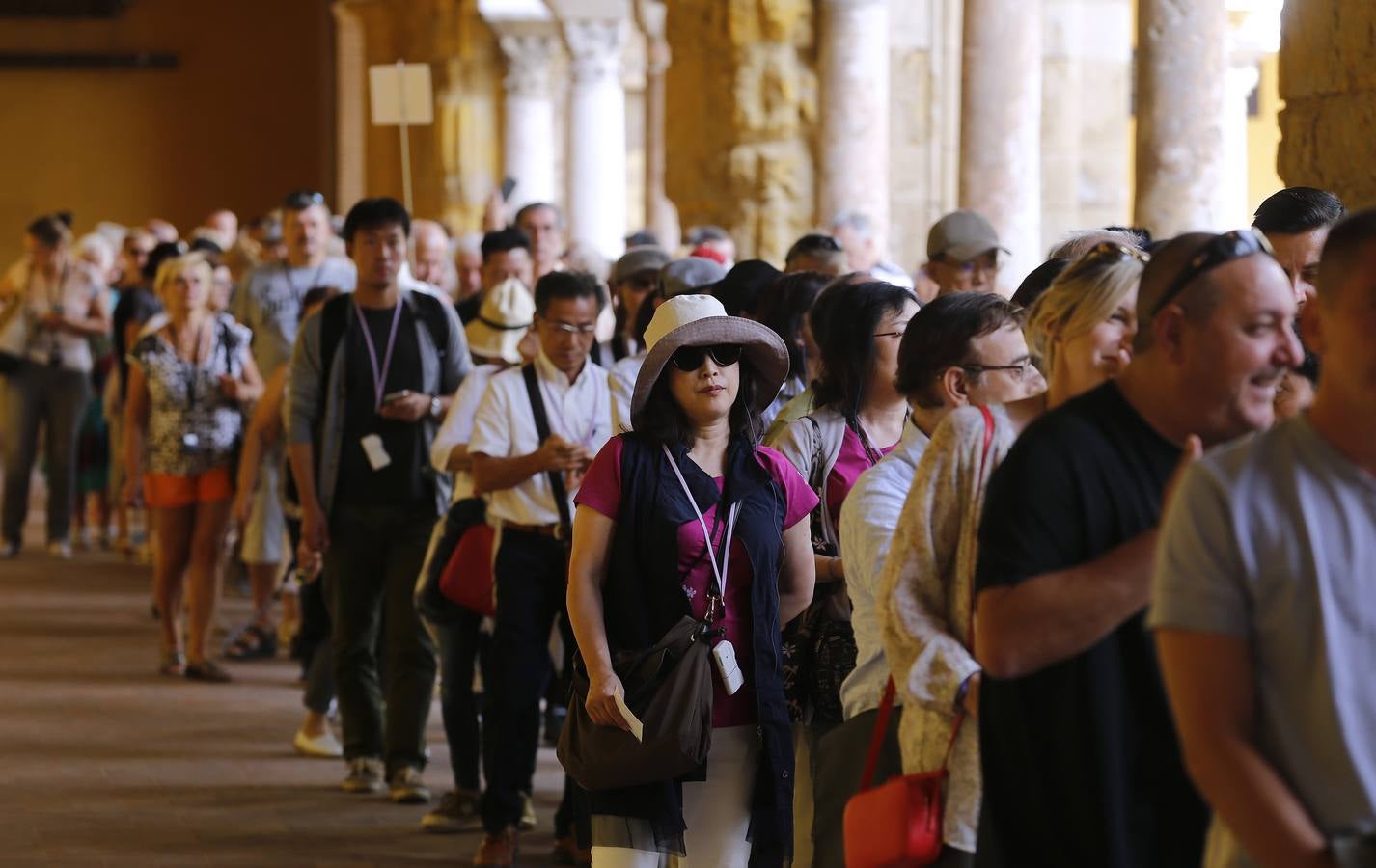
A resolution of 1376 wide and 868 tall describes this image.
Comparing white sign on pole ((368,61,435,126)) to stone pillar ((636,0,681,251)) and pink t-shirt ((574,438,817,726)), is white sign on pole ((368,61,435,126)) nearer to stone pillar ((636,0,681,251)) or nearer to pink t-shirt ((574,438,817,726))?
stone pillar ((636,0,681,251))

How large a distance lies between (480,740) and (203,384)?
313 centimetres

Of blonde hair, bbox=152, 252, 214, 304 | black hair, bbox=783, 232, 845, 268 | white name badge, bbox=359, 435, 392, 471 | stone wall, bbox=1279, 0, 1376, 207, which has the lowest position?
white name badge, bbox=359, 435, 392, 471

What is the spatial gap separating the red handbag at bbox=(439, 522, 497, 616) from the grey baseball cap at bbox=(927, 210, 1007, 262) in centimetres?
174

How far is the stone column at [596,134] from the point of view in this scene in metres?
16.7

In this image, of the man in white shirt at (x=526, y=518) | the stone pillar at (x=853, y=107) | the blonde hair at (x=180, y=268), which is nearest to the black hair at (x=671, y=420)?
the man in white shirt at (x=526, y=518)

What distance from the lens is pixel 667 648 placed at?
157 inches

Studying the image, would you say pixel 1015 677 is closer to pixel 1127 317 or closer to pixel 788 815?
pixel 1127 317

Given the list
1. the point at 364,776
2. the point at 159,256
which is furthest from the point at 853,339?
the point at 159,256

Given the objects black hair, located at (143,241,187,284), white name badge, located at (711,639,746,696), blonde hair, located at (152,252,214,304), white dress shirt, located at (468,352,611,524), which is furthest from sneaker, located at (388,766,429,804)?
black hair, located at (143,241,187,284)

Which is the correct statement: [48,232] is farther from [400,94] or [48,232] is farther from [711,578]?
[711,578]

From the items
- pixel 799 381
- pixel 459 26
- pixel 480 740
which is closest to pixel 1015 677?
pixel 799 381

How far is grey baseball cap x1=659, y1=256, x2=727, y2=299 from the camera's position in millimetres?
6070

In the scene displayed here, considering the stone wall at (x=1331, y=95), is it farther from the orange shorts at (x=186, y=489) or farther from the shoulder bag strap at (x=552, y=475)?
the orange shorts at (x=186, y=489)

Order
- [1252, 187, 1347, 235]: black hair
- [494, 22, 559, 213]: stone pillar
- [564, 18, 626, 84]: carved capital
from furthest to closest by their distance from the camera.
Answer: [494, 22, 559, 213]: stone pillar < [564, 18, 626, 84]: carved capital < [1252, 187, 1347, 235]: black hair
